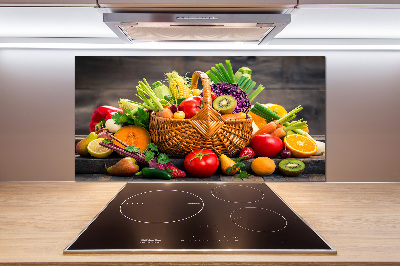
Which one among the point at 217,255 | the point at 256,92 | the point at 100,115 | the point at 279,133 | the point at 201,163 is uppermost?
the point at 256,92

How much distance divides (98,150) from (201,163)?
504 millimetres

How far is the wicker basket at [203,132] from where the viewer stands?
1.27 m

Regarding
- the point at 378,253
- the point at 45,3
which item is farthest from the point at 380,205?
the point at 45,3

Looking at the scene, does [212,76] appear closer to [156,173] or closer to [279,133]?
[279,133]

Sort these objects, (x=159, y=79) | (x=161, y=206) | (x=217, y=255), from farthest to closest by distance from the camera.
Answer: (x=159, y=79), (x=161, y=206), (x=217, y=255)

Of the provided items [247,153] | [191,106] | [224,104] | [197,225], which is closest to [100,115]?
[191,106]

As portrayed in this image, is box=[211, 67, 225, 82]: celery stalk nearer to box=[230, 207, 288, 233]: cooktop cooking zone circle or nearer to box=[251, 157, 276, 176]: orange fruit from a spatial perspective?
box=[251, 157, 276, 176]: orange fruit

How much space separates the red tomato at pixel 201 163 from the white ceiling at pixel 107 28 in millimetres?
535

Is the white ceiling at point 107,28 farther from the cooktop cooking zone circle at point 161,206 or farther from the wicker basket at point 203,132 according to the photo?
the cooktop cooking zone circle at point 161,206

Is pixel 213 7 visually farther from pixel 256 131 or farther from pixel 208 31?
pixel 256 131

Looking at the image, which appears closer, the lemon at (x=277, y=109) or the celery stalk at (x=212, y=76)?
the celery stalk at (x=212, y=76)

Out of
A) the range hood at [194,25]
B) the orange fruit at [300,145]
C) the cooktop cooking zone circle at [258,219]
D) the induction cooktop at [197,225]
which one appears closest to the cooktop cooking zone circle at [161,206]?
the induction cooktop at [197,225]

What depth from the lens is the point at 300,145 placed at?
1.51m

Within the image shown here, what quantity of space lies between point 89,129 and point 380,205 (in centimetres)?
139
